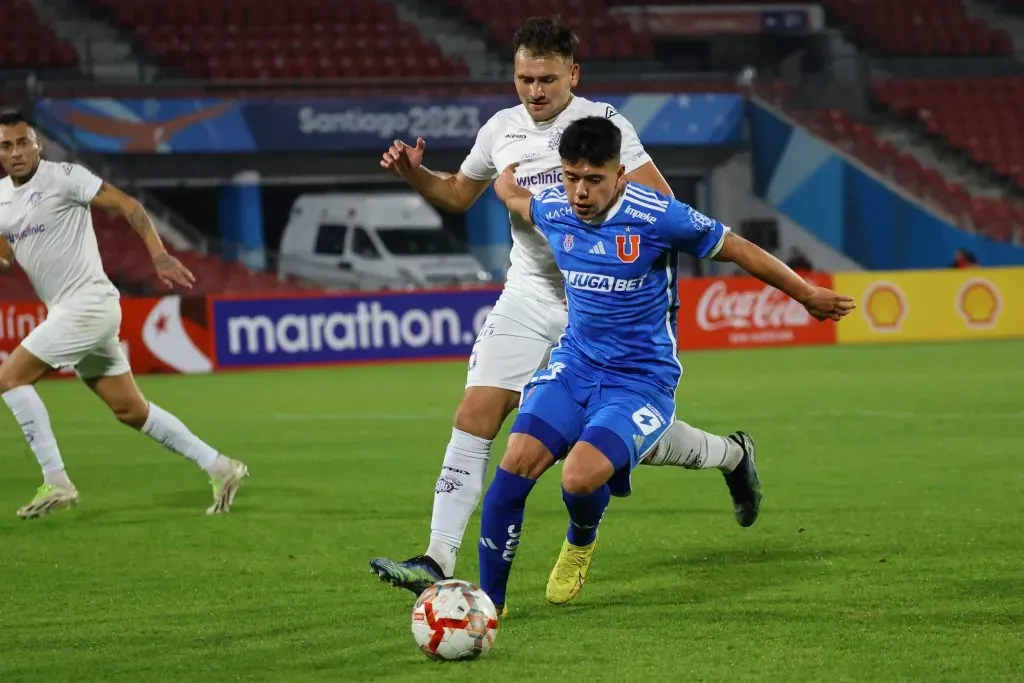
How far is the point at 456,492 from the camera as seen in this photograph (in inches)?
233

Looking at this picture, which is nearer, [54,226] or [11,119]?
[11,119]

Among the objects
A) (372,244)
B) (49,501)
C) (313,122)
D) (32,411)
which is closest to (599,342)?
(49,501)

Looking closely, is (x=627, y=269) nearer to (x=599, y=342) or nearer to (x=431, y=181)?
A: (x=599, y=342)

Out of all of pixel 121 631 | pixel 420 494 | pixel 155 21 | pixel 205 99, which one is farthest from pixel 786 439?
pixel 155 21

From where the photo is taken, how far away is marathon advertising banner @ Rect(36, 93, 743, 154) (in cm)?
2466

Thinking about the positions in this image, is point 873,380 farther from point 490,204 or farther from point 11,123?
point 490,204

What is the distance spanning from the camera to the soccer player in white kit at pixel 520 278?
5961mm

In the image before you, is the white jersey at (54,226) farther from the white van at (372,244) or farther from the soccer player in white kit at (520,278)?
the white van at (372,244)

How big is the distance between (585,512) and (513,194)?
129cm

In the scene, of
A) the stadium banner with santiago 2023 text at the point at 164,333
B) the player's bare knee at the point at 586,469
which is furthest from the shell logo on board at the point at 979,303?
the player's bare knee at the point at 586,469

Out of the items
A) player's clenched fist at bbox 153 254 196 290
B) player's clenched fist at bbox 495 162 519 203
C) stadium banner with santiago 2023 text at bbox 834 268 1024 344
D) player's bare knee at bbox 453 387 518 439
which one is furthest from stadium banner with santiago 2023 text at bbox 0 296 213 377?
player's bare knee at bbox 453 387 518 439

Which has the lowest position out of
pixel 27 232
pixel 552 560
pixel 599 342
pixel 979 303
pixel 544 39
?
pixel 979 303

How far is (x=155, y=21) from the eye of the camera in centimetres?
2758

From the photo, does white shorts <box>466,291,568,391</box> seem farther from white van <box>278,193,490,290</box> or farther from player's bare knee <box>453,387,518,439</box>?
white van <box>278,193,490,290</box>
